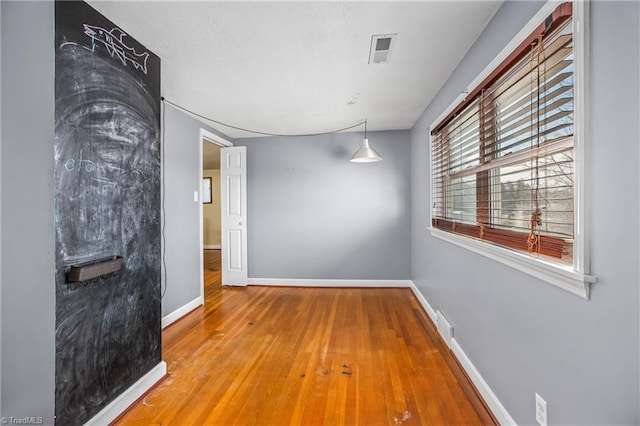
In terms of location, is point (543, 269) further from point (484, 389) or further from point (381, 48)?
point (381, 48)

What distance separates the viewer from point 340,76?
7.36 feet

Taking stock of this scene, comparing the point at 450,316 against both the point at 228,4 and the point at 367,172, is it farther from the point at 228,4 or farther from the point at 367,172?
the point at 228,4

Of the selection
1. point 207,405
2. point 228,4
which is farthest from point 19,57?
point 207,405

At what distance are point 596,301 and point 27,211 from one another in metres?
2.28

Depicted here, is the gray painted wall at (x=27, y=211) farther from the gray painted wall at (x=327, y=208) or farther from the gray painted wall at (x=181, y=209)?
the gray painted wall at (x=327, y=208)

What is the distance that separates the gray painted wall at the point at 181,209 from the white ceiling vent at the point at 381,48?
2192mm

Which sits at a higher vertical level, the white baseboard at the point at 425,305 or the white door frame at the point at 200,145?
the white door frame at the point at 200,145

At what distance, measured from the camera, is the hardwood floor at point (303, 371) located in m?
1.57

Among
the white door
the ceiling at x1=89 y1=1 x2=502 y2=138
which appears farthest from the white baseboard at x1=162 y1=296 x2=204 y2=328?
the ceiling at x1=89 y1=1 x2=502 y2=138

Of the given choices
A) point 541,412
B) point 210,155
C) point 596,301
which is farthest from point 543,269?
point 210,155

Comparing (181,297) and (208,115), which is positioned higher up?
(208,115)

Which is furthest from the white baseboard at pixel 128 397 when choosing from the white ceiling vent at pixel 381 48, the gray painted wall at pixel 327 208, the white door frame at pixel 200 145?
the white ceiling vent at pixel 381 48

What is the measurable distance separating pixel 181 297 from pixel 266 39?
2753mm

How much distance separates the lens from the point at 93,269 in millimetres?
1369
